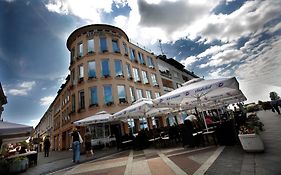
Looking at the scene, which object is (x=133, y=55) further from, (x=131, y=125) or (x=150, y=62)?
(x=131, y=125)

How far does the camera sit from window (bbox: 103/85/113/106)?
62.8 ft

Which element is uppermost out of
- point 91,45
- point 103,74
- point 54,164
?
point 91,45

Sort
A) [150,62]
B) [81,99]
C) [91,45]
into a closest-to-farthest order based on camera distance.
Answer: [81,99] < [91,45] < [150,62]

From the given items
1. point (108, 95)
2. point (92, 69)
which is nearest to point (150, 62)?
point (92, 69)

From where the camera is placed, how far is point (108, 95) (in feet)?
64.2

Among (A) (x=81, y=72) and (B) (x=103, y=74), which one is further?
(A) (x=81, y=72)

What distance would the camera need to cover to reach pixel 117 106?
756 inches

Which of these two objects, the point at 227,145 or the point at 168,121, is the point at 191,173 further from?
the point at 168,121

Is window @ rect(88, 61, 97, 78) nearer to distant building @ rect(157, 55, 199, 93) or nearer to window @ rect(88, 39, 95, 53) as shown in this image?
window @ rect(88, 39, 95, 53)

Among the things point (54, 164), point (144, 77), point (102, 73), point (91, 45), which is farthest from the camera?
point (144, 77)

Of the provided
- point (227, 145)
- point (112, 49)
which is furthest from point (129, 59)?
point (227, 145)

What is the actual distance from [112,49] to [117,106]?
24.6 ft

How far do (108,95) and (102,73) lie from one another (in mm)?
2817

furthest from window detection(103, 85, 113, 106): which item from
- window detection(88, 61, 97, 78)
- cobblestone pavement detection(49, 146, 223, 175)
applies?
cobblestone pavement detection(49, 146, 223, 175)
